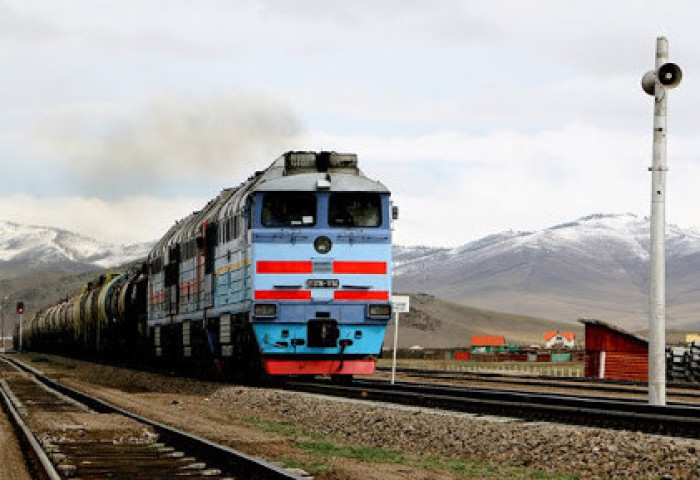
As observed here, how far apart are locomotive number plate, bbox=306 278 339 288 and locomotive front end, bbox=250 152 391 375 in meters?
0.02

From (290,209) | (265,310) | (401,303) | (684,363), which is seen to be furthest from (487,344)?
(265,310)

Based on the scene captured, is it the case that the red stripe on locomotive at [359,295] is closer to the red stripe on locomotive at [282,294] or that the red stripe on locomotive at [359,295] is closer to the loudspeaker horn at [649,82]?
the red stripe on locomotive at [282,294]

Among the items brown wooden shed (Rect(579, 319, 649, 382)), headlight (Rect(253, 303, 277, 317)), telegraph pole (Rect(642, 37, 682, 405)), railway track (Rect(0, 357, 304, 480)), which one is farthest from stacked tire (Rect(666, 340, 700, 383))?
railway track (Rect(0, 357, 304, 480))

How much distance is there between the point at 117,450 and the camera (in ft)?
47.6

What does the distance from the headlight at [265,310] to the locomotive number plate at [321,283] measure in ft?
3.07

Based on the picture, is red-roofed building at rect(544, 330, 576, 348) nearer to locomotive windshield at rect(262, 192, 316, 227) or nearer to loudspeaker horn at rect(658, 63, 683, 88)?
locomotive windshield at rect(262, 192, 316, 227)

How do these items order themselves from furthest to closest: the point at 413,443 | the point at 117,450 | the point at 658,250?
the point at 658,250
the point at 413,443
the point at 117,450

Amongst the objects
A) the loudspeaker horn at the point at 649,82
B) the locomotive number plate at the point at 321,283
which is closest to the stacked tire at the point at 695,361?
the locomotive number plate at the point at 321,283

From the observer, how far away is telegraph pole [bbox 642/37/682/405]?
19.7m

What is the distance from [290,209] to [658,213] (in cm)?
884

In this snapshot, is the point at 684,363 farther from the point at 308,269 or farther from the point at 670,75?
the point at 670,75

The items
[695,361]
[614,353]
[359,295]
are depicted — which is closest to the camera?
[359,295]

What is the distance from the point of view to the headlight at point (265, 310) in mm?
24953

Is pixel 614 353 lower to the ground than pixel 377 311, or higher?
lower
